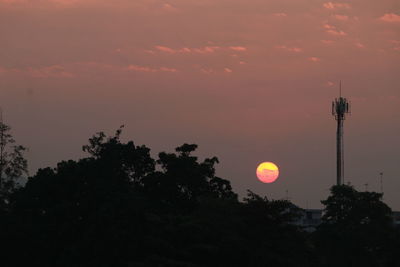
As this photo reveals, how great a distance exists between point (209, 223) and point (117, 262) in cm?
597

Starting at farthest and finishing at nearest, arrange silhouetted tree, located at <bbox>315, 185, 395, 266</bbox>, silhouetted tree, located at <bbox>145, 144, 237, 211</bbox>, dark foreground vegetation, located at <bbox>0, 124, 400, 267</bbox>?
silhouetted tree, located at <bbox>315, 185, 395, 266</bbox>
silhouetted tree, located at <bbox>145, 144, 237, 211</bbox>
dark foreground vegetation, located at <bbox>0, 124, 400, 267</bbox>

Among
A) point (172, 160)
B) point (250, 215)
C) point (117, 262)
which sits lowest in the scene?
point (117, 262)

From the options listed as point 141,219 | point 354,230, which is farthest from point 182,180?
point 354,230

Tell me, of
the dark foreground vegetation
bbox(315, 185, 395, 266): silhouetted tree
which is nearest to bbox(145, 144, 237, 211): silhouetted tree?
the dark foreground vegetation

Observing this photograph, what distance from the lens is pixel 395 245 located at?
61.0 meters

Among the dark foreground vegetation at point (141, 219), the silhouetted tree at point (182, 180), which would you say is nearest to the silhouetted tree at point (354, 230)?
the dark foreground vegetation at point (141, 219)

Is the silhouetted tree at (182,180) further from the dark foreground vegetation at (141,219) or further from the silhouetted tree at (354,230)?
the silhouetted tree at (354,230)

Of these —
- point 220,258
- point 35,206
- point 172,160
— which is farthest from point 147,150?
point 220,258

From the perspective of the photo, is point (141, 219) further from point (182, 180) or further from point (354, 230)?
point (354, 230)

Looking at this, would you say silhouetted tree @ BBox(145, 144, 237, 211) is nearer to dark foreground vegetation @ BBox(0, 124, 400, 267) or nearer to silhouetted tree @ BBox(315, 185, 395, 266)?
dark foreground vegetation @ BBox(0, 124, 400, 267)

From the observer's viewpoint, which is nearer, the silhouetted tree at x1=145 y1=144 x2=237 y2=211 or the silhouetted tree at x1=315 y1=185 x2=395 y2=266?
the silhouetted tree at x1=145 y1=144 x2=237 y2=211

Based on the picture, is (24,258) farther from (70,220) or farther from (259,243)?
(259,243)

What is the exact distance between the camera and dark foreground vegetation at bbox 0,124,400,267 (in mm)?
48375

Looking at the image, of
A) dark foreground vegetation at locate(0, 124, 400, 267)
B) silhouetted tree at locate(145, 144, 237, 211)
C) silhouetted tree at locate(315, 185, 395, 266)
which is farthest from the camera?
silhouetted tree at locate(315, 185, 395, 266)
